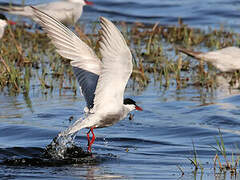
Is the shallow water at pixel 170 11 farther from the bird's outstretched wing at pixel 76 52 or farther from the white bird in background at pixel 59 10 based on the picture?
the bird's outstretched wing at pixel 76 52

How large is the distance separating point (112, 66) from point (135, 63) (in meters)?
3.54

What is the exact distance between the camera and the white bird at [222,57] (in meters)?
9.66

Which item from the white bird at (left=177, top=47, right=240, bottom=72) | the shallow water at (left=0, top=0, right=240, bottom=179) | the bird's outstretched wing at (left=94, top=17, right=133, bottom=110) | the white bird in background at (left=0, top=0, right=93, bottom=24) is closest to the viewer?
the bird's outstretched wing at (left=94, top=17, right=133, bottom=110)

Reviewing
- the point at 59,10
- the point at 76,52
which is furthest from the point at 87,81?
the point at 59,10

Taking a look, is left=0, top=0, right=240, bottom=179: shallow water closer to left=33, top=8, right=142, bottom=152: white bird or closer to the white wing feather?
left=33, top=8, right=142, bottom=152: white bird

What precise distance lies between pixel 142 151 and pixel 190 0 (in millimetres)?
11858

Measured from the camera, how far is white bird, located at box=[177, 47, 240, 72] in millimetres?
9656

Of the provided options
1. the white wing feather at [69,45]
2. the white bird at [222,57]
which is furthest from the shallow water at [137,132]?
the white bird at [222,57]

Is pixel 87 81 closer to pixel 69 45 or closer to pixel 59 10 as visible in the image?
pixel 69 45

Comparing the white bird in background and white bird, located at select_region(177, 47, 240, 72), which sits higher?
the white bird in background

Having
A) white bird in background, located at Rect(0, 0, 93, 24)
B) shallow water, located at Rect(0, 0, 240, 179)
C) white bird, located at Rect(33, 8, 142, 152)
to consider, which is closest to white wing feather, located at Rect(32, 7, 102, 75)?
white bird, located at Rect(33, 8, 142, 152)

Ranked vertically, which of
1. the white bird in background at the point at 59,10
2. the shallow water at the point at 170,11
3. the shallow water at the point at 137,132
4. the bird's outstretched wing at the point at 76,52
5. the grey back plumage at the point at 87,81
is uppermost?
the shallow water at the point at 170,11

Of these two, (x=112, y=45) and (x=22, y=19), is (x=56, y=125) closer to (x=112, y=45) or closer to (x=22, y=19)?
(x=112, y=45)

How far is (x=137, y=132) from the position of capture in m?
6.71
